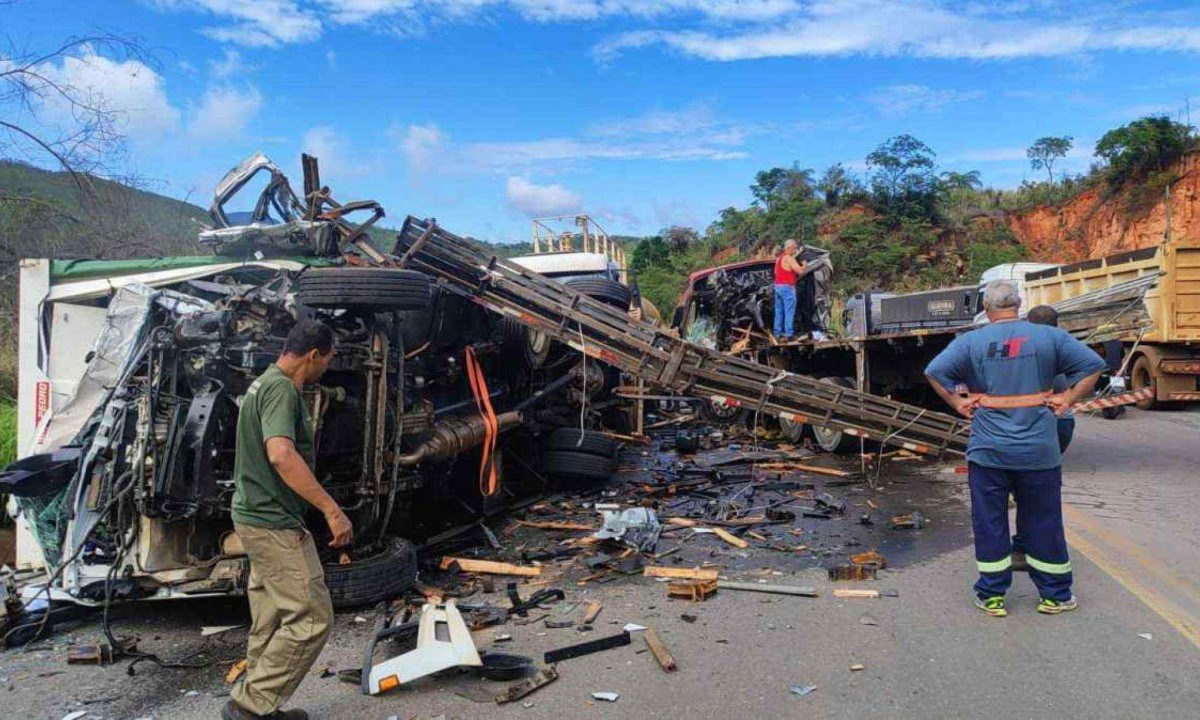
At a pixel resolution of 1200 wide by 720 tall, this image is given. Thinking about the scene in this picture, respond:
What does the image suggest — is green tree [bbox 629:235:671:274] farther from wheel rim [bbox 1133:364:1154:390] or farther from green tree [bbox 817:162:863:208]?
wheel rim [bbox 1133:364:1154:390]

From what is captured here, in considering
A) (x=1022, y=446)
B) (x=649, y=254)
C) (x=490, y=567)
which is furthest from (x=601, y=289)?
(x=649, y=254)

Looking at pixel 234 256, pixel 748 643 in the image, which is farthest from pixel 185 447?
pixel 748 643

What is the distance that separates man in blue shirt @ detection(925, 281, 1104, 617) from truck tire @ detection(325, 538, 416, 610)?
11.0 ft

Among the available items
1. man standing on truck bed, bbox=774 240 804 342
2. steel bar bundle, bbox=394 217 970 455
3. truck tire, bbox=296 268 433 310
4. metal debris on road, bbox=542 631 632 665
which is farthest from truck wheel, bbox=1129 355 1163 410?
truck tire, bbox=296 268 433 310

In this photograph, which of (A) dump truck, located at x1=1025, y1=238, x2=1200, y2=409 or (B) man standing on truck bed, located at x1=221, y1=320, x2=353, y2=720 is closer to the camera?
(B) man standing on truck bed, located at x1=221, y1=320, x2=353, y2=720

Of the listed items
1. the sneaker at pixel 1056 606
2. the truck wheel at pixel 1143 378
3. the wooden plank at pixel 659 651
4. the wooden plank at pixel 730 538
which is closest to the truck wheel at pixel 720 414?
the truck wheel at pixel 1143 378

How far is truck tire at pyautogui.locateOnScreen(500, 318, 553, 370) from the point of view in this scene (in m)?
7.77

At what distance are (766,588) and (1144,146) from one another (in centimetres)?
3285

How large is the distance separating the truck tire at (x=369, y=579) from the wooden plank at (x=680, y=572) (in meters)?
1.58

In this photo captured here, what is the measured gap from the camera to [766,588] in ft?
16.8

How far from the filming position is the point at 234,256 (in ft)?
20.7

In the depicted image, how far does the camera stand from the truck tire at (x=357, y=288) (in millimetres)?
5004

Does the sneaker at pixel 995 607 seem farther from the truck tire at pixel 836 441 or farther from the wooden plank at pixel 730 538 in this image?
the truck tire at pixel 836 441

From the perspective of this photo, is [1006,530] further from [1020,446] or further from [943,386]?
[943,386]
